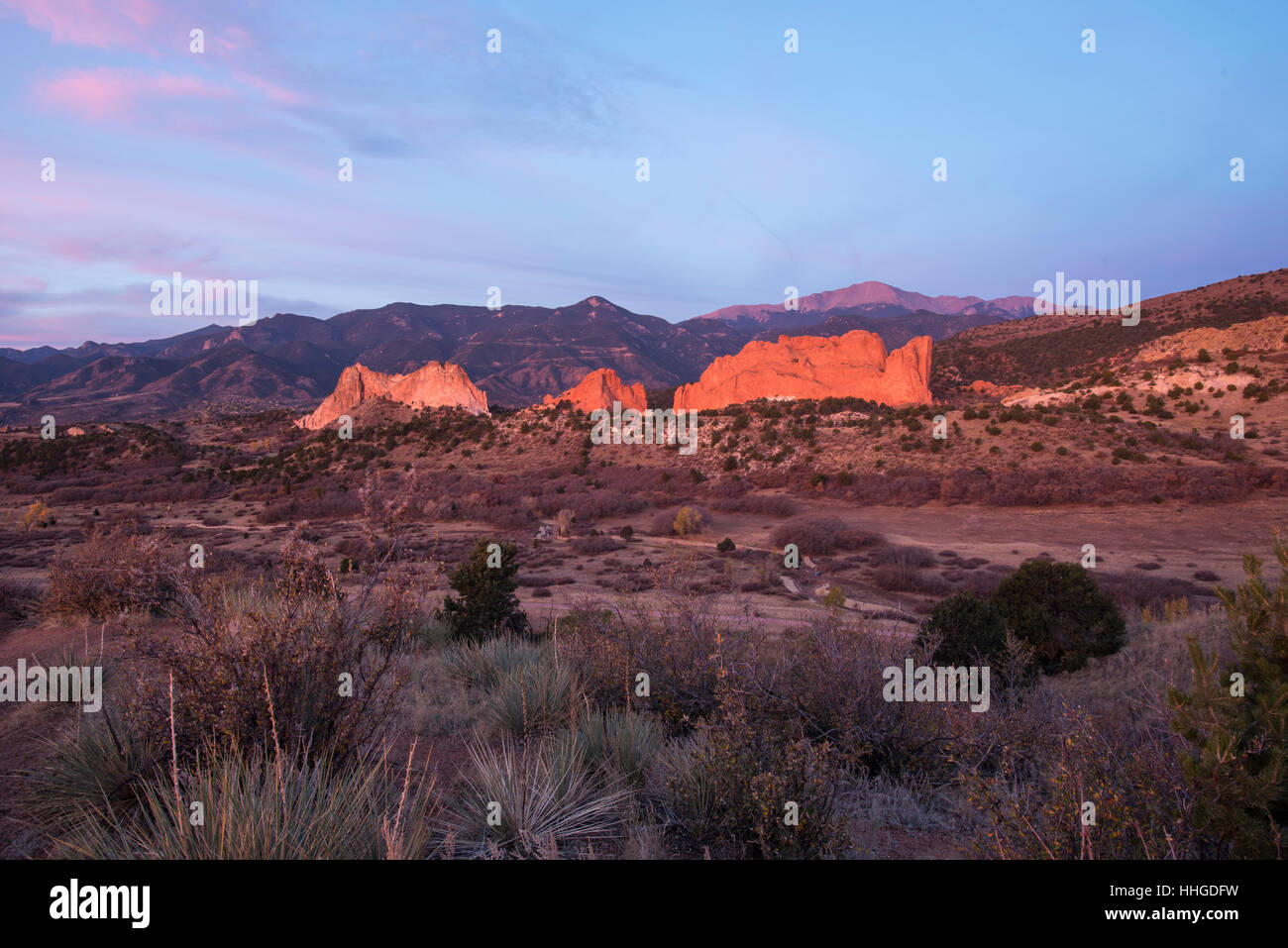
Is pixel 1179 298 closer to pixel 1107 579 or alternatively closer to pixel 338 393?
pixel 1107 579

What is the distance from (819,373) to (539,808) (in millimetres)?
46083

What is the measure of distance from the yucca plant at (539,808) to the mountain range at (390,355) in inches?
2929

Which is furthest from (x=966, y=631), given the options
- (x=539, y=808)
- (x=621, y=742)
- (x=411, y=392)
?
(x=411, y=392)

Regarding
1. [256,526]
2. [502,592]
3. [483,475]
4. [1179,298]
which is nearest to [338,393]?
[483,475]

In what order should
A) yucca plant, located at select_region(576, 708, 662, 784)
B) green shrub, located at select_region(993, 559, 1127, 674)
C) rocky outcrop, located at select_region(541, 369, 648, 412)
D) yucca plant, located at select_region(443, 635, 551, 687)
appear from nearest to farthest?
yucca plant, located at select_region(576, 708, 662, 784) < yucca plant, located at select_region(443, 635, 551, 687) < green shrub, located at select_region(993, 559, 1127, 674) < rocky outcrop, located at select_region(541, 369, 648, 412)

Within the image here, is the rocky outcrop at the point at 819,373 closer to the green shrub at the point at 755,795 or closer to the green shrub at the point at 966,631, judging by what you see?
the green shrub at the point at 966,631

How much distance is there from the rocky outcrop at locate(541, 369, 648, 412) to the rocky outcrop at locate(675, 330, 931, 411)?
4.37 meters

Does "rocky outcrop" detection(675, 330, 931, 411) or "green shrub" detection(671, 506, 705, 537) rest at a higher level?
"rocky outcrop" detection(675, 330, 931, 411)

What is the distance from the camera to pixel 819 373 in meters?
45.8

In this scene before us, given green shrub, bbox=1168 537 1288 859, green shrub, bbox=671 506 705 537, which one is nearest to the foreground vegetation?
green shrub, bbox=1168 537 1288 859

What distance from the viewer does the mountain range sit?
351 ft

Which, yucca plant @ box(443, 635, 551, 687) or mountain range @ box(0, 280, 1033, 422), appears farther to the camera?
mountain range @ box(0, 280, 1033, 422)

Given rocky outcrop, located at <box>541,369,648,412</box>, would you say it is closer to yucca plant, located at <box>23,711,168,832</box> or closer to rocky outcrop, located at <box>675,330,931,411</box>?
rocky outcrop, located at <box>675,330,931,411</box>

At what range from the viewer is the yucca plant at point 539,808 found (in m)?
2.77
